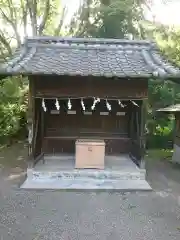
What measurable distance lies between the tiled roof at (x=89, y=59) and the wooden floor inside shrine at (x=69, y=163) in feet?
9.03

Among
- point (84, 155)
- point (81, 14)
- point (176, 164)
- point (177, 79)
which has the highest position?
point (81, 14)

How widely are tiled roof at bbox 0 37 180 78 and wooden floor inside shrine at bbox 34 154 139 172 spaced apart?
9.03 feet

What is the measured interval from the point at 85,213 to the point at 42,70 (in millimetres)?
3312

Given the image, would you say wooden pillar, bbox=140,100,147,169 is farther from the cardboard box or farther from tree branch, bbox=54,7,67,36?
tree branch, bbox=54,7,67,36

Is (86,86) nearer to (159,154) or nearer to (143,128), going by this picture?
(143,128)

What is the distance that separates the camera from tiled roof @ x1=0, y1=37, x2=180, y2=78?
646 cm

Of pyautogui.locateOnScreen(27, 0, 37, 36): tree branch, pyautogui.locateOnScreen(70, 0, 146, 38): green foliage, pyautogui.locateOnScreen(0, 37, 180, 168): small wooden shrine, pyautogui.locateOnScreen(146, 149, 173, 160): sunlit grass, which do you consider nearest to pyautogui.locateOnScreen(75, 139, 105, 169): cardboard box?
pyautogui.locateOnScreen(0, 37, 180, 168): small wooden shrine

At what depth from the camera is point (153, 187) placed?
7254 millimetres

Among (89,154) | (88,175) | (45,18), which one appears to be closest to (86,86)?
(89,154)

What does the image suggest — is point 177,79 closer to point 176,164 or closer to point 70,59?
point 70,59

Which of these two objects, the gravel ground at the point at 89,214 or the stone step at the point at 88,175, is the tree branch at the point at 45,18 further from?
the gravel ground at the point at 89,214

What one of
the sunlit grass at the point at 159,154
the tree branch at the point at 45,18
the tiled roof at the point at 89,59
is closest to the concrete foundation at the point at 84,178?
the tiled roof at the point at 89,59

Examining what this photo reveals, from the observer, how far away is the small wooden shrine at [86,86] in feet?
21.8

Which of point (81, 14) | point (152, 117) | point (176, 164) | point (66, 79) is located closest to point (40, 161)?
point (66, 79)
